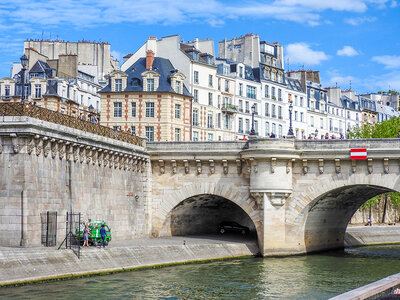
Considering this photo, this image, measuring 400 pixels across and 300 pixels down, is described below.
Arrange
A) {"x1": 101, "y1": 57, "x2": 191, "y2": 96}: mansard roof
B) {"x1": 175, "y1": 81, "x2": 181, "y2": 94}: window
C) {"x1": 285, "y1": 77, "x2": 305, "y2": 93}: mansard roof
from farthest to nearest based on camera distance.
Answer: {"x1": 285, "y1": 77, "x2": 305, "y2": 93}: mansard roof, {"x1": 175, "y1": 81, "x2": 181, "y2": 94}: window, {"x1": 101, "y1": 57, "x2": 191, "y2": 96}: mansard roof

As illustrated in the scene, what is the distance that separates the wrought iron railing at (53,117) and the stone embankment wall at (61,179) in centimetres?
35

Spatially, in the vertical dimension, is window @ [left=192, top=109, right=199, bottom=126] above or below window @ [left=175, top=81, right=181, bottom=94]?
below

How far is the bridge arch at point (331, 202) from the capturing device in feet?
129

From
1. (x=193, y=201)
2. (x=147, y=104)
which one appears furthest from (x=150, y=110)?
Result: (x=193, y=201)

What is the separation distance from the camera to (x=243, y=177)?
41.8 metres

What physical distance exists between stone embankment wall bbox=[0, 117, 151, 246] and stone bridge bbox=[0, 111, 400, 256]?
2.4 inches

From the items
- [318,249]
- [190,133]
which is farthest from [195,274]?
[190,133]

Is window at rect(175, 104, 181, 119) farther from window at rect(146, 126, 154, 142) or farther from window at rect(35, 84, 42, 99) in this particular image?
window at rect(35, 84, 42, 99)

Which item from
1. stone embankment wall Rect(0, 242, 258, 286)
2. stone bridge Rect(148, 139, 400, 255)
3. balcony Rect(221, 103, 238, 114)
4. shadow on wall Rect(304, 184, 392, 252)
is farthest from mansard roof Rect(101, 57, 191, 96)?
stone embankment wall Rect(0, 242, 258, 286)

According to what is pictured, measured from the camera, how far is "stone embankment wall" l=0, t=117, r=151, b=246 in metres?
29.4

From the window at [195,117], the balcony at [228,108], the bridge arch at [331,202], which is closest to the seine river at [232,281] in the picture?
the bridge arch at [331,202]

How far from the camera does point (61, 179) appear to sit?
3269cm

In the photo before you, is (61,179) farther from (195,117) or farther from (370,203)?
(370,203)

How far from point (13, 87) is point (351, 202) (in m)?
38.4
